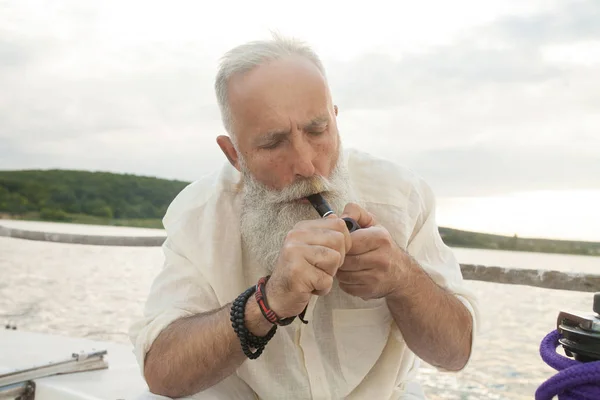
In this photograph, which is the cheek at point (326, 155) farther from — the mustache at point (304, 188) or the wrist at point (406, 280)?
the wrist at point (406, 280)

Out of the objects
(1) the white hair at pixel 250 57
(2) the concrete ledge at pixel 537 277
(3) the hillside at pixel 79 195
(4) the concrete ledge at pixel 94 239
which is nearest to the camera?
(1) the white hair at pixel 250 57

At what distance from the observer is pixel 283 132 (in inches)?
53.0

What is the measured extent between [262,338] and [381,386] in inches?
18.9

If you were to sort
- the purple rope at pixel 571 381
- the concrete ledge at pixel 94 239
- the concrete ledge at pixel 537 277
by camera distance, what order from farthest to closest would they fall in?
the concrete ledge at pixel 94 239 → the concrete ledge at pixel 537 277 → the purple rope at pixel 571 381

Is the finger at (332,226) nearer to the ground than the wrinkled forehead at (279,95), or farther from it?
nearer to the ground

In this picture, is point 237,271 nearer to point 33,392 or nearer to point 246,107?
point 246,107

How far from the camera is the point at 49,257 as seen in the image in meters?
18.5

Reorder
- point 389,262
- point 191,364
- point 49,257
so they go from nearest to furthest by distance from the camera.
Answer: point 389,262 → point 191,364 → point 49,257

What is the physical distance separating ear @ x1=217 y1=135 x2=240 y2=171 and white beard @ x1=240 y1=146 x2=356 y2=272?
0.21 feet

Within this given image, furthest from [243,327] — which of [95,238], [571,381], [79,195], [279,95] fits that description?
[79,195]

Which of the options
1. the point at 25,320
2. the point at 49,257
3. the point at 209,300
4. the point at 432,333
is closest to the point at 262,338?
the point at 209,300

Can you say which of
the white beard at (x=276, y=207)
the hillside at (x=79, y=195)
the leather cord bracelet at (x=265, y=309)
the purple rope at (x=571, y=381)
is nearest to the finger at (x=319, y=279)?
the leather cord bracelet at (x=265, y=309)

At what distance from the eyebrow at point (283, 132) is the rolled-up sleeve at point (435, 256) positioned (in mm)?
416

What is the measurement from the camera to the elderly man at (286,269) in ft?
3.99
